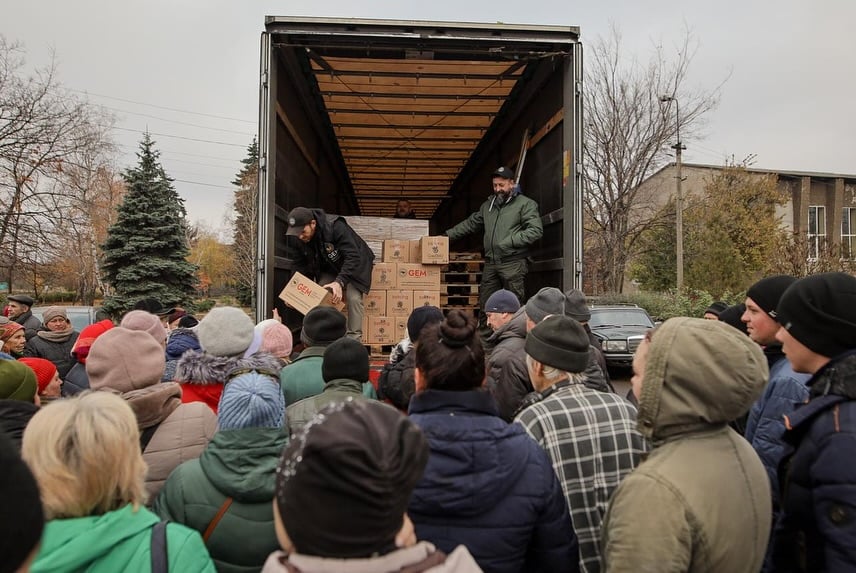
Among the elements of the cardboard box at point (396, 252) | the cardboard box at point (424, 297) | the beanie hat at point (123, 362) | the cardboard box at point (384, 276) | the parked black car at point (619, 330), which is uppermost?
the cardboard box at point (396, 252)

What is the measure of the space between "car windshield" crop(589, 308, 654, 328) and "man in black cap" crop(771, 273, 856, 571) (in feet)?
38.7

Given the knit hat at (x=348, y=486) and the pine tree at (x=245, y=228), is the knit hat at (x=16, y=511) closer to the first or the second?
the knit hat at (x=348, y=486)

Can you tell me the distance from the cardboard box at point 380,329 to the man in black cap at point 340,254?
0.50ft

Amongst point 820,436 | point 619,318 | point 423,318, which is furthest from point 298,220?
point 619,318

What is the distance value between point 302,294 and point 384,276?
3.84ft

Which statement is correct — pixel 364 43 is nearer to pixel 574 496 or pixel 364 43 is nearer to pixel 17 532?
pixel 574 496

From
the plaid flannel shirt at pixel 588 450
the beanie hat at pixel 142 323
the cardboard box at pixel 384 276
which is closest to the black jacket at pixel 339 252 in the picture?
the cardboard box at pixel 384 276

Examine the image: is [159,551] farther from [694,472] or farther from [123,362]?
[694,472]

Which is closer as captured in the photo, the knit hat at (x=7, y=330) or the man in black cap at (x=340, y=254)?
the knit hat at (x=7, y=330)

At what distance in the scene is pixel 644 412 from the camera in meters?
1.63

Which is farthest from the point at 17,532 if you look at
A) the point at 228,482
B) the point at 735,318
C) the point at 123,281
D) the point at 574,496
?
the point at 123,281

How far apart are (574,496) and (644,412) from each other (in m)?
0.58

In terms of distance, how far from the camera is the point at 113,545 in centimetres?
140

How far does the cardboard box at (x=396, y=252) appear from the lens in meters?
6.55
